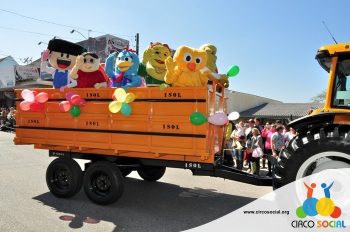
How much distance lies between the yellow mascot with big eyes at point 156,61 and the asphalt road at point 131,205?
7.42 ft

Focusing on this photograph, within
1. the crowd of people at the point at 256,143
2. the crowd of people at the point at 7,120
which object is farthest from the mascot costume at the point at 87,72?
the crowd of people at the point at 7,120

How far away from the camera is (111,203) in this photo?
5984mm

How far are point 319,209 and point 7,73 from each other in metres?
36.7

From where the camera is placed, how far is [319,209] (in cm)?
439

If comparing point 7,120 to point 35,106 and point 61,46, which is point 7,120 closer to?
point 61,46

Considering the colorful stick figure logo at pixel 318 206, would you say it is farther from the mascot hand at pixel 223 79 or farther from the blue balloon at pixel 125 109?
the blue balloon at pixel 125 109

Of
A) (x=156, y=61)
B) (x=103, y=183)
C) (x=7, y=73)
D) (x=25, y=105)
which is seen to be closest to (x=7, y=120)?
(x=7, y=73)

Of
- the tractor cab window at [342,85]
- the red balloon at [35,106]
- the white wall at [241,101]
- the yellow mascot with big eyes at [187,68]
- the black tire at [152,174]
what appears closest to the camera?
the tractor cab window at [342,85]

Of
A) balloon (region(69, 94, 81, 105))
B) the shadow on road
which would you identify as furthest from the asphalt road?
balloon (region(69, 94, 81, 105))

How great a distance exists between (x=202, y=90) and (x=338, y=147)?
193cm

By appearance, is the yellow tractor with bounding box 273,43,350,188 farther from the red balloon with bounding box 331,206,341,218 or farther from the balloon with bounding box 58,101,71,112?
the balloon with bounding box 58,101,71,112

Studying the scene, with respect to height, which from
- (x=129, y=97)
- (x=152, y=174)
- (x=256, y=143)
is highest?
(x=129, y=97)

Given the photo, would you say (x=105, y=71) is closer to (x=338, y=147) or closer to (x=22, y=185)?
(x=22, y=185)

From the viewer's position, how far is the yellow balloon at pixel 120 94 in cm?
557
